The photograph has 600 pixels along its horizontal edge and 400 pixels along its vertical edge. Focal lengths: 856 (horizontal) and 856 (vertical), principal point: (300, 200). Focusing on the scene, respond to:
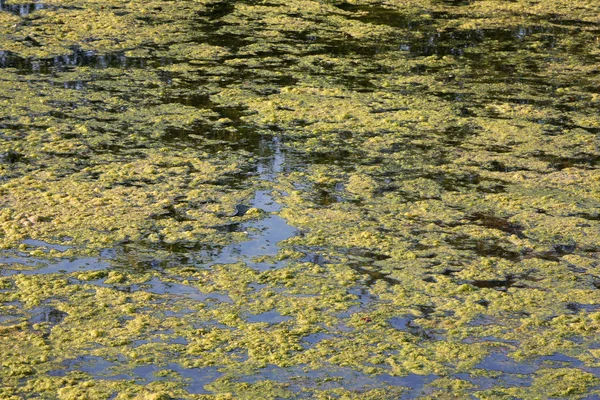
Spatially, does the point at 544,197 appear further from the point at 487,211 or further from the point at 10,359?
the point at 10,359

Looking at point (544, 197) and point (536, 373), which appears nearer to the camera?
point (536, 373)

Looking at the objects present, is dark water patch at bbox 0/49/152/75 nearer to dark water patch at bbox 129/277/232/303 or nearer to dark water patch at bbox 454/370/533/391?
dark water patch at bbox 129/277/232/303

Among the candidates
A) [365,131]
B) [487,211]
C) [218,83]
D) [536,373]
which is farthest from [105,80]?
[536,373]

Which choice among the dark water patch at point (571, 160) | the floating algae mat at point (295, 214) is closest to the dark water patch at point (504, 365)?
the floating algae mat at point (295, 214)

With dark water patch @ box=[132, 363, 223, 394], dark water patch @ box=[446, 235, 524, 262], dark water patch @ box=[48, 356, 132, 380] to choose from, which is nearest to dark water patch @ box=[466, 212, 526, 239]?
dark water patch @ box=[446, 235, 524, 262]

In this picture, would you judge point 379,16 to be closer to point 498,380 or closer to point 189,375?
point 498,380

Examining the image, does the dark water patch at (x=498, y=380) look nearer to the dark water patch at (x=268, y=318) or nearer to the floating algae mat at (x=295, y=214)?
the floating algae mat at (x=295, y=214)

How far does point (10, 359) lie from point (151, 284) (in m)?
0.59

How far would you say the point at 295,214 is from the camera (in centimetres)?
348

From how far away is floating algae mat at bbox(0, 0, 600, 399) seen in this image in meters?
2.55

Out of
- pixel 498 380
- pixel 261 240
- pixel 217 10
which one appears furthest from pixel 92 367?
pixel 217 10

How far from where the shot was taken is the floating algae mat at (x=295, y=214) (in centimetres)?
255

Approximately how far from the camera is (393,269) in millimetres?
3080

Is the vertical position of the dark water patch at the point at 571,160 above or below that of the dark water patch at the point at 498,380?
above
